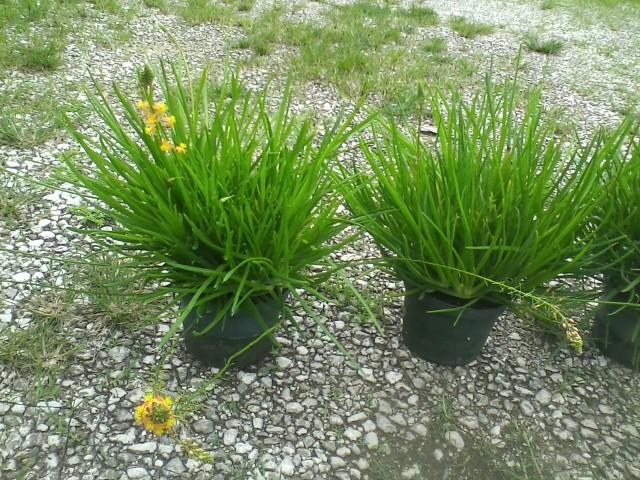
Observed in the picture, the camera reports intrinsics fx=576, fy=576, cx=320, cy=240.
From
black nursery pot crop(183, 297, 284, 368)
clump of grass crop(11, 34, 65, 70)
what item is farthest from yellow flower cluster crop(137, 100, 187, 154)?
clump of grass crop(11, 34, 65, 70)

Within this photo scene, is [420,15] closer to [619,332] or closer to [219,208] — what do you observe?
[619,332]

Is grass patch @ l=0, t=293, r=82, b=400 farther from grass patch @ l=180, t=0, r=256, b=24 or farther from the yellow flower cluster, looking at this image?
grass patch @ l=180, t=0, r=256, b=24

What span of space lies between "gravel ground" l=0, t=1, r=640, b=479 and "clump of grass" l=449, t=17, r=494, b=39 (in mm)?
3774

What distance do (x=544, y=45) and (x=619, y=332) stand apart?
384 cm

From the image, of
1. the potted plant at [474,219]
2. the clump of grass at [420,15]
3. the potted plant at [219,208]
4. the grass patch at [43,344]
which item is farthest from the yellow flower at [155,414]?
the clump of grass at [420,15]

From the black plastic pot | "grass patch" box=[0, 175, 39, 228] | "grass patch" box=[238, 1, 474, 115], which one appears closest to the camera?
the black plastic pot

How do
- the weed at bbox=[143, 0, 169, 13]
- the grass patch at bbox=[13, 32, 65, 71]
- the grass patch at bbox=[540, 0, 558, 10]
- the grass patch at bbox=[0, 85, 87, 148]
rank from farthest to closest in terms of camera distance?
1. the grass patch at bbox=[540, 0, 558, 10]
2. the weed at bbox=[143, 0, 169, 13]
3. the grass patch at bbox=[13, 32, 65, 71]
4. the grass patch at bbox=[0, 85, 87, 148]

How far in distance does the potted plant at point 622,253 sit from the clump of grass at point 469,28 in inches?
148

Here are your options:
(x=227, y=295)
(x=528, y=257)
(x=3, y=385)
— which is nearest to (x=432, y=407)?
(x=528, y=257)

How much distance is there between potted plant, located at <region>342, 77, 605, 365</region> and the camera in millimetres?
1371

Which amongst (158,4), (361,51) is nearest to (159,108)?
(361,51)

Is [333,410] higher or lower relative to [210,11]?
lower

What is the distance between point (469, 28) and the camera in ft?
16.8

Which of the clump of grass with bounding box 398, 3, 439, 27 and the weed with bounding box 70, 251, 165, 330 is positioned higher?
the weed with bounding box 70, 251, 165, 330
